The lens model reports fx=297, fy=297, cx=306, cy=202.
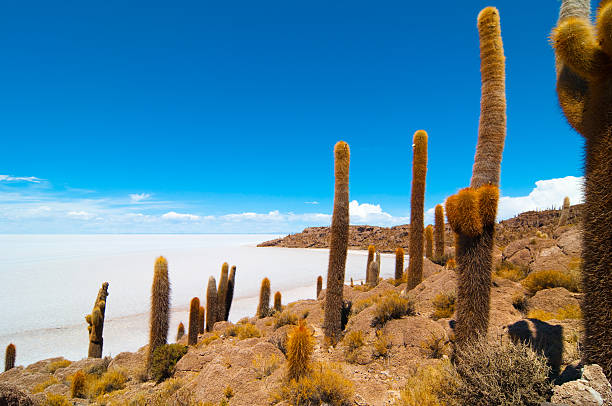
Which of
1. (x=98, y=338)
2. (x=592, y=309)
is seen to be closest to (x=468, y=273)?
(x=592, y=309)

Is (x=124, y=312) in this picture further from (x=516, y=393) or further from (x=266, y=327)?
(x=516, y=393)

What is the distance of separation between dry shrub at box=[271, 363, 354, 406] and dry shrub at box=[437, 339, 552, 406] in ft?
4.88

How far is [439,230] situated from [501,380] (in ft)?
45.0

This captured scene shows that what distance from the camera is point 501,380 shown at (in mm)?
3758

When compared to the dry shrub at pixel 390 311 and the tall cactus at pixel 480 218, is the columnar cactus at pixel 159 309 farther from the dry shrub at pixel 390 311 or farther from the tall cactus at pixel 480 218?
the tall cactus at pixel 480 218

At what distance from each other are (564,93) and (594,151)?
1.27 metres

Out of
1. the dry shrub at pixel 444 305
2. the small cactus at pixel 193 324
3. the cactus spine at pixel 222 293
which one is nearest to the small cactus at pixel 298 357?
the dry shrub at pixel 444 305

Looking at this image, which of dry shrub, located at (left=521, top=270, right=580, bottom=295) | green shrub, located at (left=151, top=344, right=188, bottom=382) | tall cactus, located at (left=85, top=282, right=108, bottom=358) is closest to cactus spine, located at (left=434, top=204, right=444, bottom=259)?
dry shrub, located at (left=521, top=270, right=580, bottom=295)

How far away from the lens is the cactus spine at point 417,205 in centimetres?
1115

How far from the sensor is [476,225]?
4992 mm

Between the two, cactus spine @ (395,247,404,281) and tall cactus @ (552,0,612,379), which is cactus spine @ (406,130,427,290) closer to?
cactus spine @ (395,247,404,281)

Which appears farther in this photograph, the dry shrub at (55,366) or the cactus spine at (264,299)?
the cactus spine at (264,299)

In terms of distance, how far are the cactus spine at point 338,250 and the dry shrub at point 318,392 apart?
11.1ft

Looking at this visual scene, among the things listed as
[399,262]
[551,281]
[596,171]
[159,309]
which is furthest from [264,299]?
[596,171]
